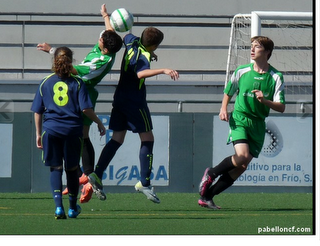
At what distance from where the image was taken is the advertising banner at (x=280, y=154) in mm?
11602

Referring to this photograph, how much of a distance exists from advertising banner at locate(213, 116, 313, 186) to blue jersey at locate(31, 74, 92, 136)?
186 inches

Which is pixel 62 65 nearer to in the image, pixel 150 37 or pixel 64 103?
pixel 64 103

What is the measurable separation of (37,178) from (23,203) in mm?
2026

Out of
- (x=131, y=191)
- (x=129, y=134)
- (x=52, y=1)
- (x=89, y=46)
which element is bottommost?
(x=131, y=191)

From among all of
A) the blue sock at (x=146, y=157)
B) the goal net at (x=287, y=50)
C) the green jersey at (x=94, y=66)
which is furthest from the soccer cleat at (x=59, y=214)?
the goal net at (x=287, y=50)

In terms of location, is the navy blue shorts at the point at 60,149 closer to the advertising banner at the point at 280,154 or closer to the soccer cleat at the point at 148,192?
the soccer cleat at the point at 148,192

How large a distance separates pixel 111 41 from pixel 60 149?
1.66 m

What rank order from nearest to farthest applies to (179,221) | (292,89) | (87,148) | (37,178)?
(179,221), (87,148), (37,178), (292,89)

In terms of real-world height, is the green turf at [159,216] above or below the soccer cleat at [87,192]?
below

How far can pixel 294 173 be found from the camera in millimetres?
11648

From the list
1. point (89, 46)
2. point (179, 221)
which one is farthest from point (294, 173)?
point (89, 46)

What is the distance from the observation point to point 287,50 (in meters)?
15.3

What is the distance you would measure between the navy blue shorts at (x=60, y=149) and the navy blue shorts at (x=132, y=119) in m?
1.49

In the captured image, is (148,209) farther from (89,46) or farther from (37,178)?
(89,46)
